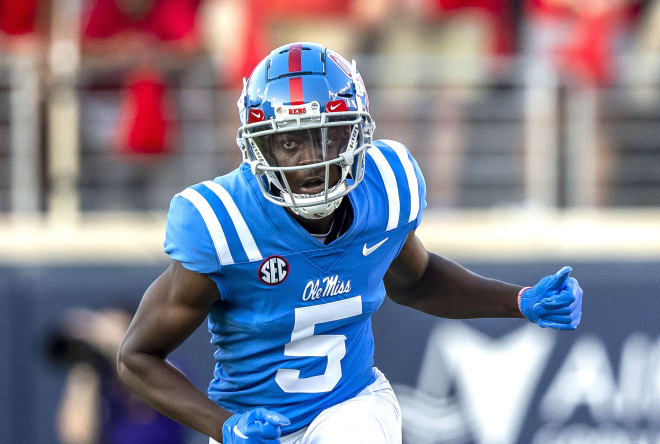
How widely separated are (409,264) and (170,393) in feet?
3.00

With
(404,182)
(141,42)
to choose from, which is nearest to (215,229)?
(404,182)

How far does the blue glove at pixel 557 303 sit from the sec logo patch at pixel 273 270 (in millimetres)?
742

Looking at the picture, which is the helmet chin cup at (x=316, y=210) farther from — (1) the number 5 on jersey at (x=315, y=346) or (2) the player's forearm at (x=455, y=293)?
(2) the player's forearm at (x=455, y=293)

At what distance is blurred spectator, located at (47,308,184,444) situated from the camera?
5.86 meters

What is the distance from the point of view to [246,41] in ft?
21.0

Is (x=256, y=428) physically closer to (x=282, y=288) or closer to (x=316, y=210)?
(x=282, y=288)

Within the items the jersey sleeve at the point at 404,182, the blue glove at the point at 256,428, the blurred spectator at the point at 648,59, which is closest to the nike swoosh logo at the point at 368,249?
the jersey sleeve at the point at 404,182

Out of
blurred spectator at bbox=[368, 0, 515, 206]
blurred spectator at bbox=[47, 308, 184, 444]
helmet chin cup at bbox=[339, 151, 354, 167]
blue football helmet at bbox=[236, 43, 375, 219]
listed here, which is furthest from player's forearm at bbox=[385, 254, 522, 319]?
blurred spectator at bbox=[368, 0, 515, 206]

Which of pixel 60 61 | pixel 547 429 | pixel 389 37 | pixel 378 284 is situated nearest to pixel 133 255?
pixel 60 61

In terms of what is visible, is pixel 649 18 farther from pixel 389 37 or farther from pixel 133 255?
pixel 133 255

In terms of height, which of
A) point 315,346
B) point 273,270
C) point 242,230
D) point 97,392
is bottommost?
point 97,392

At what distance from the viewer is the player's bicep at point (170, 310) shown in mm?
3074

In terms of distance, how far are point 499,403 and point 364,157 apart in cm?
336

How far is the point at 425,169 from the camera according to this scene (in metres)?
6.67
